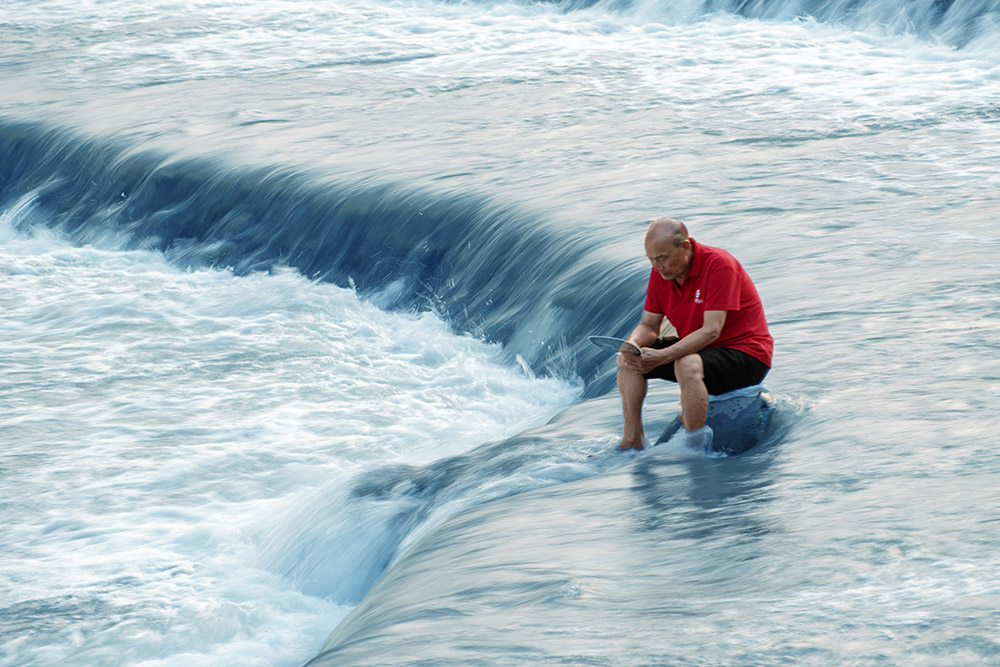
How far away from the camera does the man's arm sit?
18.5 ft

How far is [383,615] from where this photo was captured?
5.04 meters

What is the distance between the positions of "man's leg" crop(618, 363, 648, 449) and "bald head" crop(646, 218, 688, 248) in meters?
0.65

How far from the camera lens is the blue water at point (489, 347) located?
4.65 metres

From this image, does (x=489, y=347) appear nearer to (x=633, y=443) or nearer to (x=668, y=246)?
(x=633, y=443)

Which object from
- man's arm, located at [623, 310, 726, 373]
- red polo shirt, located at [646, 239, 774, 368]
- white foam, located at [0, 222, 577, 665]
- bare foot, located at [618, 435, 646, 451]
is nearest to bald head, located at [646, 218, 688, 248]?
red polo shirt, located at [646, 239, 774, 368]

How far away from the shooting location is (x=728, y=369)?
5.74 m

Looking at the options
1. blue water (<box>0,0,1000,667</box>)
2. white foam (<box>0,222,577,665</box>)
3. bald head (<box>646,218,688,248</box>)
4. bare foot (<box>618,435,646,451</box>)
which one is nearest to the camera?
blue water (<box>0,0,1000,667</box>)

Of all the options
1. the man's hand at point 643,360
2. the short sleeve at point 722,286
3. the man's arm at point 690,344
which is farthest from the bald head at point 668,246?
the man's hand at point 643,360

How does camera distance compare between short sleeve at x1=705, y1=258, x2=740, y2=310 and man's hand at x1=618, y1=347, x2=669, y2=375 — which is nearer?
short sleeve at x1=705, y1=258, x2=740, y2=310

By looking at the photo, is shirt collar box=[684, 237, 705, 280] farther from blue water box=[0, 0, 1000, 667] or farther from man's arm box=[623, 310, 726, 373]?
blue water box=[0, 0, 1000, 667]

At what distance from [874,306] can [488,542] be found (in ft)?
11.1

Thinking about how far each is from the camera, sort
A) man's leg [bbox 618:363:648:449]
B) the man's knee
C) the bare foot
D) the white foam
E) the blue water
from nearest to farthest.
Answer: the blue water < the man's knee < man's leg [bbox 618:363:648:449] < the bare foot < the white foam

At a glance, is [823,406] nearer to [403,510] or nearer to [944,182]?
[403,510]

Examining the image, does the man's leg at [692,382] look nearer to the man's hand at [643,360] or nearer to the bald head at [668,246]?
the man's hand at [643,360]
